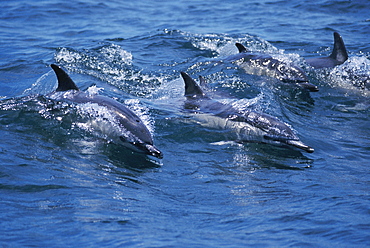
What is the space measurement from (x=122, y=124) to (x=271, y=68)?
633 cm

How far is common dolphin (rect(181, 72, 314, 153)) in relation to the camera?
31.5 ft

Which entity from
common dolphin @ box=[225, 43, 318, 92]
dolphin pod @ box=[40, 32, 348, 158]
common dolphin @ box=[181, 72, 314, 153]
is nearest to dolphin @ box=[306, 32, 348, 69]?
common dolphin @ box=[225, 43, 318, 92]

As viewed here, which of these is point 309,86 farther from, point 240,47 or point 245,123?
point 245,123

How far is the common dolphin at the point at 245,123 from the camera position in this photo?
9.61 meters

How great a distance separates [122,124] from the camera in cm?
907

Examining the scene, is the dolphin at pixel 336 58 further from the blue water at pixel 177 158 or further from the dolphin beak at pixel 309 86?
the dolphin beak at pixel 309 86

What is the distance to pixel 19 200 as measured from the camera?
22.6ft

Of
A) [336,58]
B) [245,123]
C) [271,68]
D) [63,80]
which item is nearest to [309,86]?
[271,68]

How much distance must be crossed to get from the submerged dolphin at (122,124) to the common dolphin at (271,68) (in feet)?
18.7

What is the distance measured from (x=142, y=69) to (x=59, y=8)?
10.8 metres

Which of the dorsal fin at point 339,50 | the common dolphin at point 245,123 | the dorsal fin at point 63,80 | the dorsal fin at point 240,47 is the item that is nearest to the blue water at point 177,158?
the common dolphin at point 245,123

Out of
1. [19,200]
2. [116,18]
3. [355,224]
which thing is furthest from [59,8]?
[355,224]

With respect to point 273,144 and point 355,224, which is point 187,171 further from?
point 355,224

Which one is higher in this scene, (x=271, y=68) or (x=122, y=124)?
(x=271, y=68)
